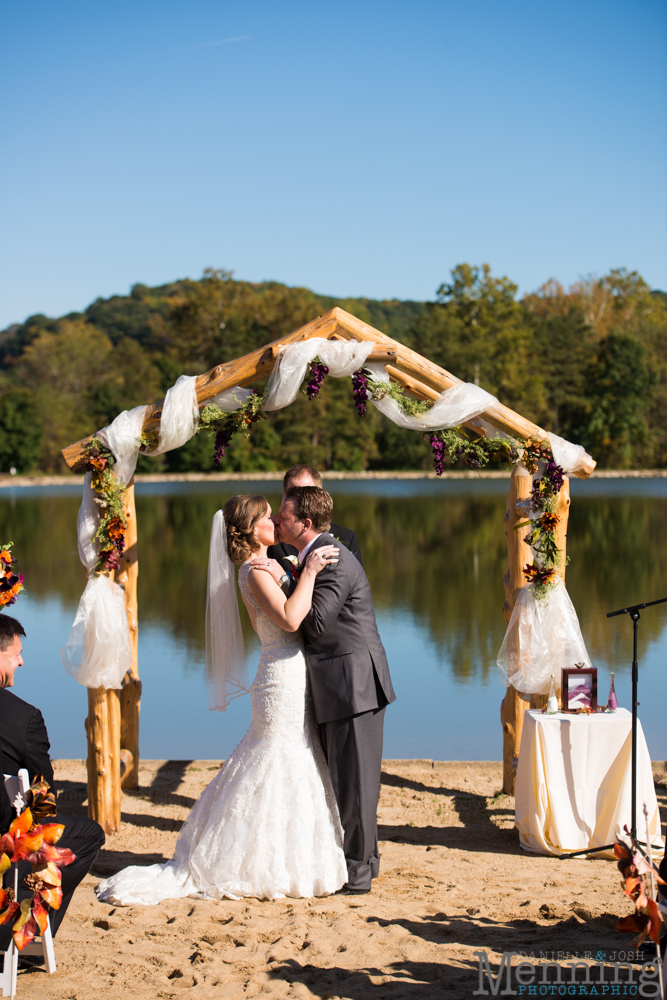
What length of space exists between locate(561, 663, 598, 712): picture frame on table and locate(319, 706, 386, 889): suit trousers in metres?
1.20

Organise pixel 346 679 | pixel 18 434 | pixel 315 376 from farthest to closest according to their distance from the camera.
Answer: pixel 18 434 → pixel 315 376 → pixel 346 679

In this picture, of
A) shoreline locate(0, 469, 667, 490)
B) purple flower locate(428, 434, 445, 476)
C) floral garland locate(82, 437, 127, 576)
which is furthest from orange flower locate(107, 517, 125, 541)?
shoreline locate(0, 469, 667, 490)

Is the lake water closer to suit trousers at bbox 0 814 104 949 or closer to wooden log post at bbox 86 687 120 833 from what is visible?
wooden log post at bbox 86 687 120 833

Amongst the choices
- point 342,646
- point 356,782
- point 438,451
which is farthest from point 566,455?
point 356,782

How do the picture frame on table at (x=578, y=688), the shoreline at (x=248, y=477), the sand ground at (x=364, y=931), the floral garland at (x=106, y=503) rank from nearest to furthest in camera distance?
the sand ground at (x=364, y=931) → the picture frame on table at (x=578, y=688) → the floral garland at (x=106, y=503) → the shoreline at (x=248, y=477)

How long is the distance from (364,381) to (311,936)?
3.16 m

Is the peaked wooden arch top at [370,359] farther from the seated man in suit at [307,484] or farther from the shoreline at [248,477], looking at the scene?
the shoreline at [248,477]

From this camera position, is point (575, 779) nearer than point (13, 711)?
No

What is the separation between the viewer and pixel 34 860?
3043 mm

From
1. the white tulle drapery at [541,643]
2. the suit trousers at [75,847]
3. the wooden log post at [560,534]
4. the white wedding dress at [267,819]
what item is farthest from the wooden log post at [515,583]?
the suit trousers at [75,847]

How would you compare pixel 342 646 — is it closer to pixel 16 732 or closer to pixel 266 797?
pixel 266 797

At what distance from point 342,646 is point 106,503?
2.08 m

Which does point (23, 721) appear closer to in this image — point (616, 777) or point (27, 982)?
point (27, 982)

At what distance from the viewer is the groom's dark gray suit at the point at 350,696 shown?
13.6ft
